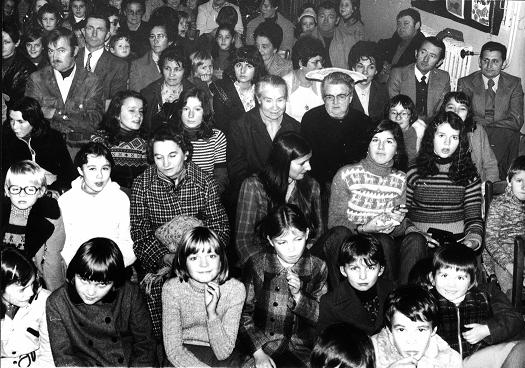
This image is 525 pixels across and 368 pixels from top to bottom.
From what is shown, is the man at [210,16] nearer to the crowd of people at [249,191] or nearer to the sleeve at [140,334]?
the crowd of people at [249,191]

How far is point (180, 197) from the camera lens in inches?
138

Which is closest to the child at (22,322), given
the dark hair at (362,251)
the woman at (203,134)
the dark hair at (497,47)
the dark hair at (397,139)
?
the woman at (203,134)

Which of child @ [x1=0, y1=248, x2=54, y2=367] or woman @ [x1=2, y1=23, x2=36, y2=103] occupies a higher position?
woman @ [x1=2, y1=23, x2=36, y2=103]

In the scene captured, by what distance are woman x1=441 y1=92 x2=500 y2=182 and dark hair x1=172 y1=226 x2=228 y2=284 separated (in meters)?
1.57

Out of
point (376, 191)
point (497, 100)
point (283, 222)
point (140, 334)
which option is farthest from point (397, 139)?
point (140, 334)

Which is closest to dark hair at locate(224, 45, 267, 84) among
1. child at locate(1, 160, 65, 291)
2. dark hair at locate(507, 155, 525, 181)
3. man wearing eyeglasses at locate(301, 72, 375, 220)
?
man wearing eyeglasses at locate(301, 72, 375, 220)

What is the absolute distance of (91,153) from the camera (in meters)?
3.46

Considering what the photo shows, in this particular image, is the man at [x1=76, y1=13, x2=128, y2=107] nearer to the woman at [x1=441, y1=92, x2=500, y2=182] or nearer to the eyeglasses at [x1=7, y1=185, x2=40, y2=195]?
the eyeglasses at [x1=7, y1=185, x2=40, y2=195]

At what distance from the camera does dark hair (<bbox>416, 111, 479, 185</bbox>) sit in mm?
3617

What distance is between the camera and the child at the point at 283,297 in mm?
3055

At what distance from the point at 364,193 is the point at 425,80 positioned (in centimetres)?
83

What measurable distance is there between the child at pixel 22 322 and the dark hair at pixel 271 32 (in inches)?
74.7

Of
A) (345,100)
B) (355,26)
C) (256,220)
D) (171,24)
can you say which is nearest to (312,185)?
(256,220)

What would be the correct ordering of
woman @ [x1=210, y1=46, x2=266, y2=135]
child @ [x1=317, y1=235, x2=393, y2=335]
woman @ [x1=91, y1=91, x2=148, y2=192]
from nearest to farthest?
child @ [x1=317, y1=235, x2=393, y2=335] < woman @ [x1=91, y1=91, x2=148, y2=192] < woman @ [x1=210, y1=46, x2=266, y2=135]
